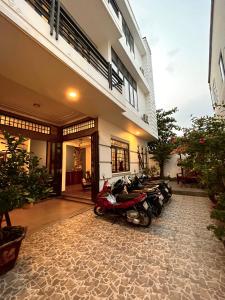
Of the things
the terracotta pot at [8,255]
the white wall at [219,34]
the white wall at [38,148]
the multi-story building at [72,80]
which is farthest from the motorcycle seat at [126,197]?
the white wall at [38,148]

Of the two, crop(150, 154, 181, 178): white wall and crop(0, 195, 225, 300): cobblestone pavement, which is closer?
crop(0, 195, 225, 300): cobblestone pavement

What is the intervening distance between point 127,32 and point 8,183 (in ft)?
29.2

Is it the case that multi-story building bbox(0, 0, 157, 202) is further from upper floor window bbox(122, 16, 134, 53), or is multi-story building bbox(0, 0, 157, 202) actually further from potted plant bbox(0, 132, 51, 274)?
potted plant bbox(0, 132, 51, 274)

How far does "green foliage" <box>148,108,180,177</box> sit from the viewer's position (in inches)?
Result: 406

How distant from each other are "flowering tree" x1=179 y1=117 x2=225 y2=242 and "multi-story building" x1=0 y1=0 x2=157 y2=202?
2558mm

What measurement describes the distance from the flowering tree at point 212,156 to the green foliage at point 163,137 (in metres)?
7.14

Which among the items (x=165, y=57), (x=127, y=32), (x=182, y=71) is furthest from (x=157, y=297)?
(x=165, y=57)

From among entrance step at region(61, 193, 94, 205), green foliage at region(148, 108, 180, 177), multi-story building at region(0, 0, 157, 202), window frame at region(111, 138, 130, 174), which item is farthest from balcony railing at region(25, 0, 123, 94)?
green foliage at region(148, 108, 180, 177)

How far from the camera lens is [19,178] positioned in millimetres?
2078

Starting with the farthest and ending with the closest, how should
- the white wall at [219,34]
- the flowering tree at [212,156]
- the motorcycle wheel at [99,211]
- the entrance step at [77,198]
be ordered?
1. the entrance step at [77,198]
2. the white wall at [219,34]
3. the motorcycle wheel at [99,211]
4. the flowering tree at [212,156]

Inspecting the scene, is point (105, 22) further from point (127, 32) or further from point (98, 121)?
point (127, 32)

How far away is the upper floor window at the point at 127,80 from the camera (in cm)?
601

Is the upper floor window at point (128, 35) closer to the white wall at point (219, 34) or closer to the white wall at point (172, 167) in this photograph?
the white wall at point (219, 34)

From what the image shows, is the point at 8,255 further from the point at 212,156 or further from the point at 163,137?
the point at 163,137
